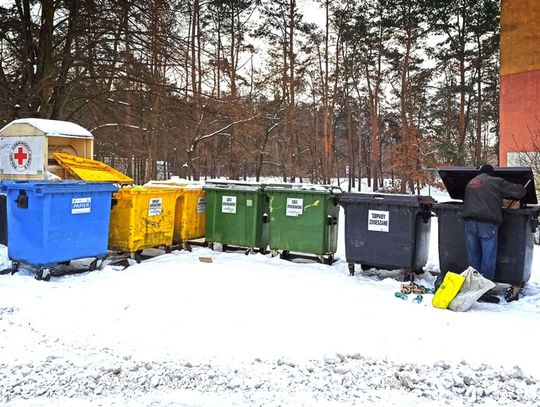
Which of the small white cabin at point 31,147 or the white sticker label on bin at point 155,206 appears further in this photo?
the small white cabin at point 31,147

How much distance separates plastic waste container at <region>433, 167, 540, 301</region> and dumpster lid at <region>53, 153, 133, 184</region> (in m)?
4.93

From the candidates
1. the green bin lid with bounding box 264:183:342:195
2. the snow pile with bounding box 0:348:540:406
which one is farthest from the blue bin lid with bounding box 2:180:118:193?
the snow pile with bounding box 0:348:540:406

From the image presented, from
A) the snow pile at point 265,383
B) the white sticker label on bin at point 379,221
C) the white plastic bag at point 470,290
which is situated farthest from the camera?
the white sticker label on bin at point 379,221

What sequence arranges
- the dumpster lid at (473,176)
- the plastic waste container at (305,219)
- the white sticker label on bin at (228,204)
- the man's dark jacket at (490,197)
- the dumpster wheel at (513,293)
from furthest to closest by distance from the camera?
1. the white sticker label on bin at (228,204)
2. the plastic waste container at (305,219)
3. the dumpster lid at (473,176)
4. the dumpster wheel at (513,293)
5. the man's dark jacket at (490,197)

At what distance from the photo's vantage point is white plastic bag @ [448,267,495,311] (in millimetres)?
5055

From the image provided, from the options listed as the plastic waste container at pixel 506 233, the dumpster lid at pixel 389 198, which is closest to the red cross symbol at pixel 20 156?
the dumpster lid at pixel 389 198

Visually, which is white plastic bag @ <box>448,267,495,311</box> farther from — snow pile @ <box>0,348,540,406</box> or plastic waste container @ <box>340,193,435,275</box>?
snow pile @ <box>0,348,540,406</box>

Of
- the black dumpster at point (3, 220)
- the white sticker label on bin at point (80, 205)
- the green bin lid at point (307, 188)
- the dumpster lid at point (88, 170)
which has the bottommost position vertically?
the black dumpster at point (3, 220)

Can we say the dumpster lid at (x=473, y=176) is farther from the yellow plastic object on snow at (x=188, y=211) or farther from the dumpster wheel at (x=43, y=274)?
the dumpster wheel at (x=43, y=274)

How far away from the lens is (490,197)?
18.3 ft

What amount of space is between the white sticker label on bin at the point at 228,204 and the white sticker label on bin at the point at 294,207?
1036mm

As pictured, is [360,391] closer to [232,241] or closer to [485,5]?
[232,241]

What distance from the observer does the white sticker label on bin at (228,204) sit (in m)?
8.18

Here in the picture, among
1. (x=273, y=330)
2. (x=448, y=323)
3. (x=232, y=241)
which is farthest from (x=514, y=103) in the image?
(x=273, y=330)
